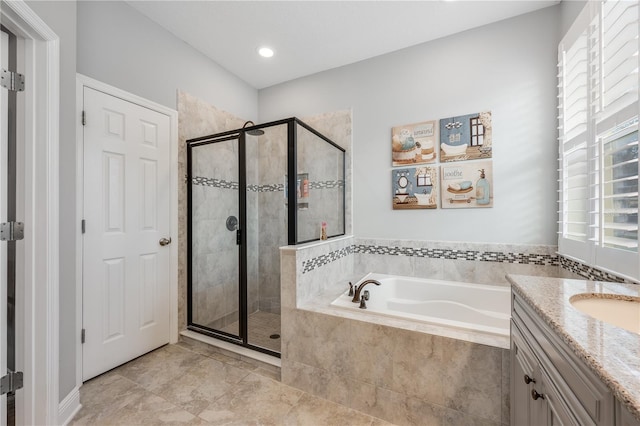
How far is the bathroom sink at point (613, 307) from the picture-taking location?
909mm

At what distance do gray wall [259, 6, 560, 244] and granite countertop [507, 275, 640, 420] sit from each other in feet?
4.50

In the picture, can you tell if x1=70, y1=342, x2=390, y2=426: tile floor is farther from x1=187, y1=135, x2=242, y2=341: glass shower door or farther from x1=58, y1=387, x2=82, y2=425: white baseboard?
x1=187, y1=135, x2=242, y2=341: glass shower door

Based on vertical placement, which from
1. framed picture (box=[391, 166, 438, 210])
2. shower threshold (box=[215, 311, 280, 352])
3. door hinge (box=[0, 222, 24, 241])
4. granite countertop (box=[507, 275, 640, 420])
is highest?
framed picture (box=[391, 166, 438, 210])

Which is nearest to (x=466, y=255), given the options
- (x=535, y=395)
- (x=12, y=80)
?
(x=535, y=395)

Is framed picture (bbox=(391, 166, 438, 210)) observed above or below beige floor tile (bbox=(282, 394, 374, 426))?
above

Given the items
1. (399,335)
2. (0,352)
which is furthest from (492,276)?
(0,352)

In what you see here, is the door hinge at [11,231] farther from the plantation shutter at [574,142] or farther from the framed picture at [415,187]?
the plantation shutter at [574,142]

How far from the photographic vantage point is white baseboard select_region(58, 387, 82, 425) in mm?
1473

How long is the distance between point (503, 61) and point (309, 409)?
3.04 meters

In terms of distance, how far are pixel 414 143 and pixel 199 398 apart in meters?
2.65

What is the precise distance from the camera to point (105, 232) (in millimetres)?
1961

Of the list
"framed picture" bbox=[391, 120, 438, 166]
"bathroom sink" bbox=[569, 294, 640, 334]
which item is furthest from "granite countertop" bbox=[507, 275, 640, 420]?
"framed picture" bbox=[391, 120, 438, 166]

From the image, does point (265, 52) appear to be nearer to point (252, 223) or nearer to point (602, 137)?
point (252, 223)

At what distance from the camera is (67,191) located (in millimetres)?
1584
